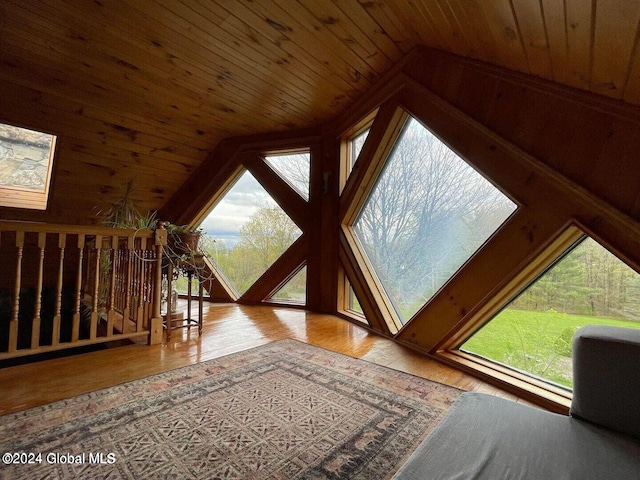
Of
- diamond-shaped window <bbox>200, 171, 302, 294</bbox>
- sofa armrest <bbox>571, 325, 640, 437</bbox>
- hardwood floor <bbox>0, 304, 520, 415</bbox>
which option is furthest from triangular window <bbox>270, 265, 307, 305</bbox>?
sofa armrest <bbox>571, 325, 640, 437</bbox>

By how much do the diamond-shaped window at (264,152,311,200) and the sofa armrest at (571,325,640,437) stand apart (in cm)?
339

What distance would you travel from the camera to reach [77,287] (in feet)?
7.36

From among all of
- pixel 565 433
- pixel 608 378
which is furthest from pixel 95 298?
pixel 608 378

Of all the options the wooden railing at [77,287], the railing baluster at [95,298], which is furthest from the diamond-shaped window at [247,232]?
the railing baluster at [95,298]

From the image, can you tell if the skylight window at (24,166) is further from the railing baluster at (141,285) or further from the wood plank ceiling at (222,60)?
the railing baluster at (141,285)

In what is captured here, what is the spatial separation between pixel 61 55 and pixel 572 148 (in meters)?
3.85

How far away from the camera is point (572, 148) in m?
1.68

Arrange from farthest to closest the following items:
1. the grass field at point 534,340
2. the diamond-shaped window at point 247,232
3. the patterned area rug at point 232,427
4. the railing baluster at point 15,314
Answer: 1. the diamond-shaped window at point 247,232
2. the railing baluster at point 15,314
3. the grass field at point 534,340
4. the patterned area rug at point 232,427

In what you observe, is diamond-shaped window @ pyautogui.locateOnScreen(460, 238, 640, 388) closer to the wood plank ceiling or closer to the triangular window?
the wood plank ceiling

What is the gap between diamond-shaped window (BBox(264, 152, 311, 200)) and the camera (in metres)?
4.07

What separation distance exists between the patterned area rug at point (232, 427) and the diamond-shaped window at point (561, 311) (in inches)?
23.1

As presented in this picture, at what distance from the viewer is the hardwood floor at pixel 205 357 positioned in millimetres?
1729

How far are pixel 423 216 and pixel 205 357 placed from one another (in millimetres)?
2109

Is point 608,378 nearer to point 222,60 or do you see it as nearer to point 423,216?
point 423,216
